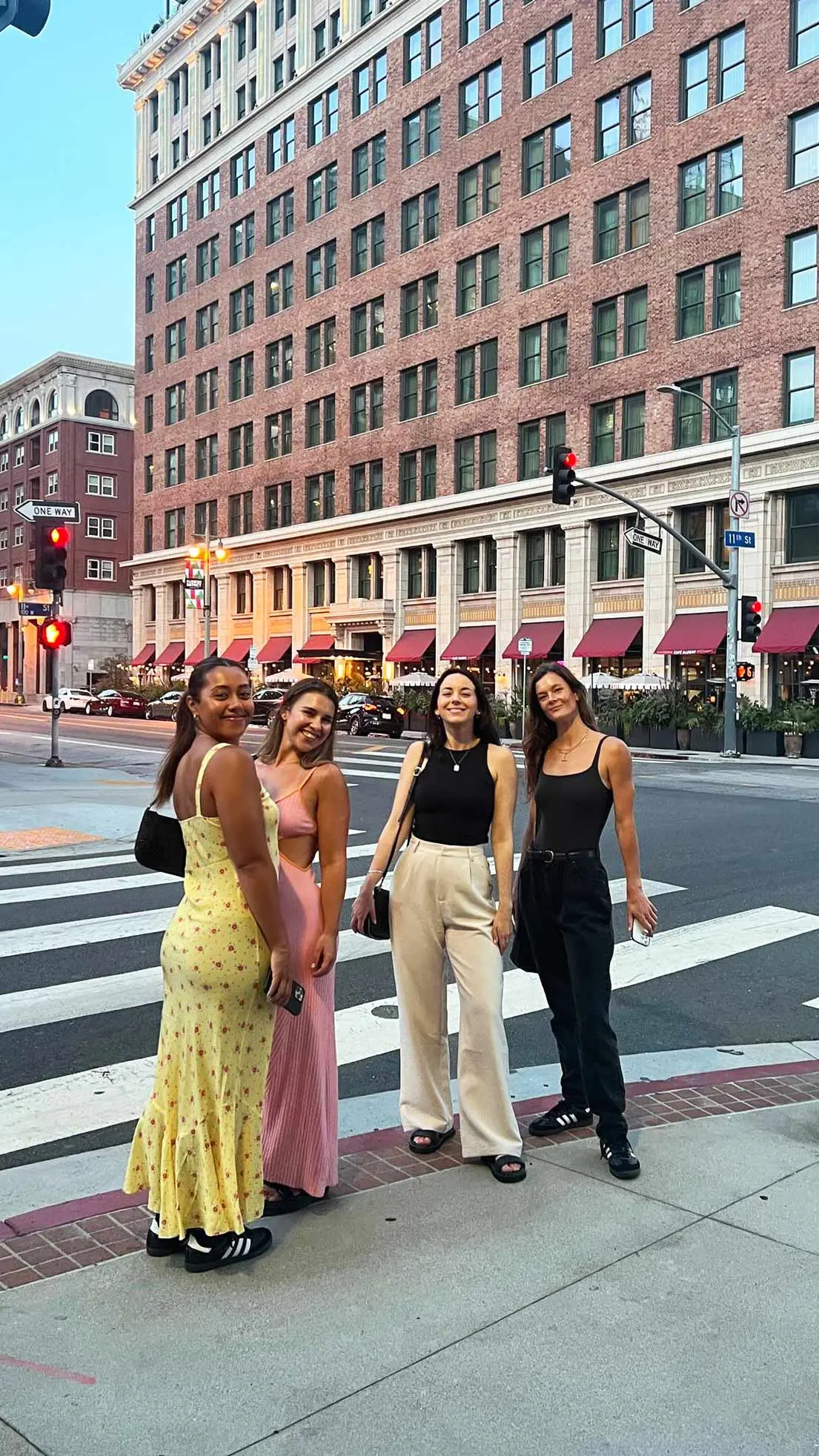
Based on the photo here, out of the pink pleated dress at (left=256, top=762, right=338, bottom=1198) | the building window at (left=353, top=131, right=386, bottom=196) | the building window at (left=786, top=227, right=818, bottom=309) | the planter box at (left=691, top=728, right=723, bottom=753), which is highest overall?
the building window at (left=353, top=131, right=386, bottom=196)

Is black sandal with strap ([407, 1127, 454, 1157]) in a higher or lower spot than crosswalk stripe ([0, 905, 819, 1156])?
higher

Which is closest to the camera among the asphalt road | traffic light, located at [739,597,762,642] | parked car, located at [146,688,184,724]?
the asphalt road

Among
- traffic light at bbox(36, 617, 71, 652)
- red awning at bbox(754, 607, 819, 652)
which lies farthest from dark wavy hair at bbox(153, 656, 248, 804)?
red awning at bbox(754, 607, 819, 652)

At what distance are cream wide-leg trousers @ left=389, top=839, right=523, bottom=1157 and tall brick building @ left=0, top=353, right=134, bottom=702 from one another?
7920 centimetres

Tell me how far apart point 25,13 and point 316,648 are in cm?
4675

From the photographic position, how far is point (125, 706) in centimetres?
5844

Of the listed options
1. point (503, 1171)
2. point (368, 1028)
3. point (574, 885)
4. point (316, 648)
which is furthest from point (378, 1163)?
point (316, 648)

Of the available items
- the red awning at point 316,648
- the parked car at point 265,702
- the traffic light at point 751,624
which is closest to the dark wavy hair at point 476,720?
the traffic light at point 751,624

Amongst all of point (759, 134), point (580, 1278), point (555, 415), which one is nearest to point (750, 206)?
point (759, 134)

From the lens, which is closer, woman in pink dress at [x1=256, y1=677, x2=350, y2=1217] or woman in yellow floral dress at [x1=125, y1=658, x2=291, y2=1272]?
woman in yellow floral dress at [x1=125, y1=658, x2=291, y2=1272]

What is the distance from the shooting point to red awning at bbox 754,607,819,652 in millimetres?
34344

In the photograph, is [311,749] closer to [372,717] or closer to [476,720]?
[476,720]

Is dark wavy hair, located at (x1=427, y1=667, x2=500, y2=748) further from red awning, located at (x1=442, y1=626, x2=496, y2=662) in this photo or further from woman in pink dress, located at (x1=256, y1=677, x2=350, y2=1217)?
red awning, located at (x1=442, y1=626, x2=496, y2=662)

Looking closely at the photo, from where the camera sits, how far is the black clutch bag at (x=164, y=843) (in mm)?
3766
